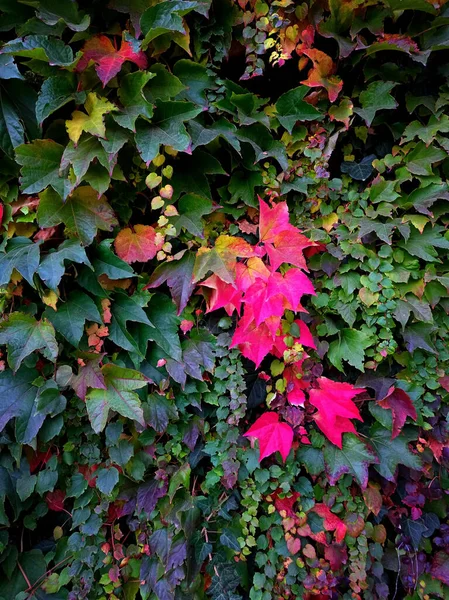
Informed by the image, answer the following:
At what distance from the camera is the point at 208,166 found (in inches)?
51.8

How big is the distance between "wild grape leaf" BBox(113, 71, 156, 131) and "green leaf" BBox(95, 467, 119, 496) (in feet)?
3.46

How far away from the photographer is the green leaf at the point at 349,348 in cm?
A: 131

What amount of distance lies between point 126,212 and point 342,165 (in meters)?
0.74

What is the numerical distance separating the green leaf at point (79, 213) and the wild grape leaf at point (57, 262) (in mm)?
70

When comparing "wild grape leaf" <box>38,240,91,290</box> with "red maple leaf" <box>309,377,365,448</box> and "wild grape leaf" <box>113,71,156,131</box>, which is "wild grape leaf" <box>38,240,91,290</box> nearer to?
"wild grape leaf" <box>113,71,156,131</box>

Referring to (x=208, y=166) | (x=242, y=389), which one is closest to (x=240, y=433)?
(x=242, y=389)

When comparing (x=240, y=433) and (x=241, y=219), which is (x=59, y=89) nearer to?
(x=241, y=219)

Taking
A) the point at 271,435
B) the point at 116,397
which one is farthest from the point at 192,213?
the point at 271,435

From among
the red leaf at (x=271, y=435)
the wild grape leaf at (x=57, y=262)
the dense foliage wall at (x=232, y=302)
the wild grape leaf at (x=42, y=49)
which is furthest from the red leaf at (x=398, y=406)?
the wild grape leaf at (x=42, y=49)

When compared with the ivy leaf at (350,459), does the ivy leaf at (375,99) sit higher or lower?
higher

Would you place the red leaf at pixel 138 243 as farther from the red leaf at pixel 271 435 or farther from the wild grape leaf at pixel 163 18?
the red leaf at pixel 271 435

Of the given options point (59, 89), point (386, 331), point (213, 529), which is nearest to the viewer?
point (59, 89)

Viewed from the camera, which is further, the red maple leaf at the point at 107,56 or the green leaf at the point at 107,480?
the green leaf at the point at 107,480

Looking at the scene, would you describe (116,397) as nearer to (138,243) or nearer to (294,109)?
(138,243)
